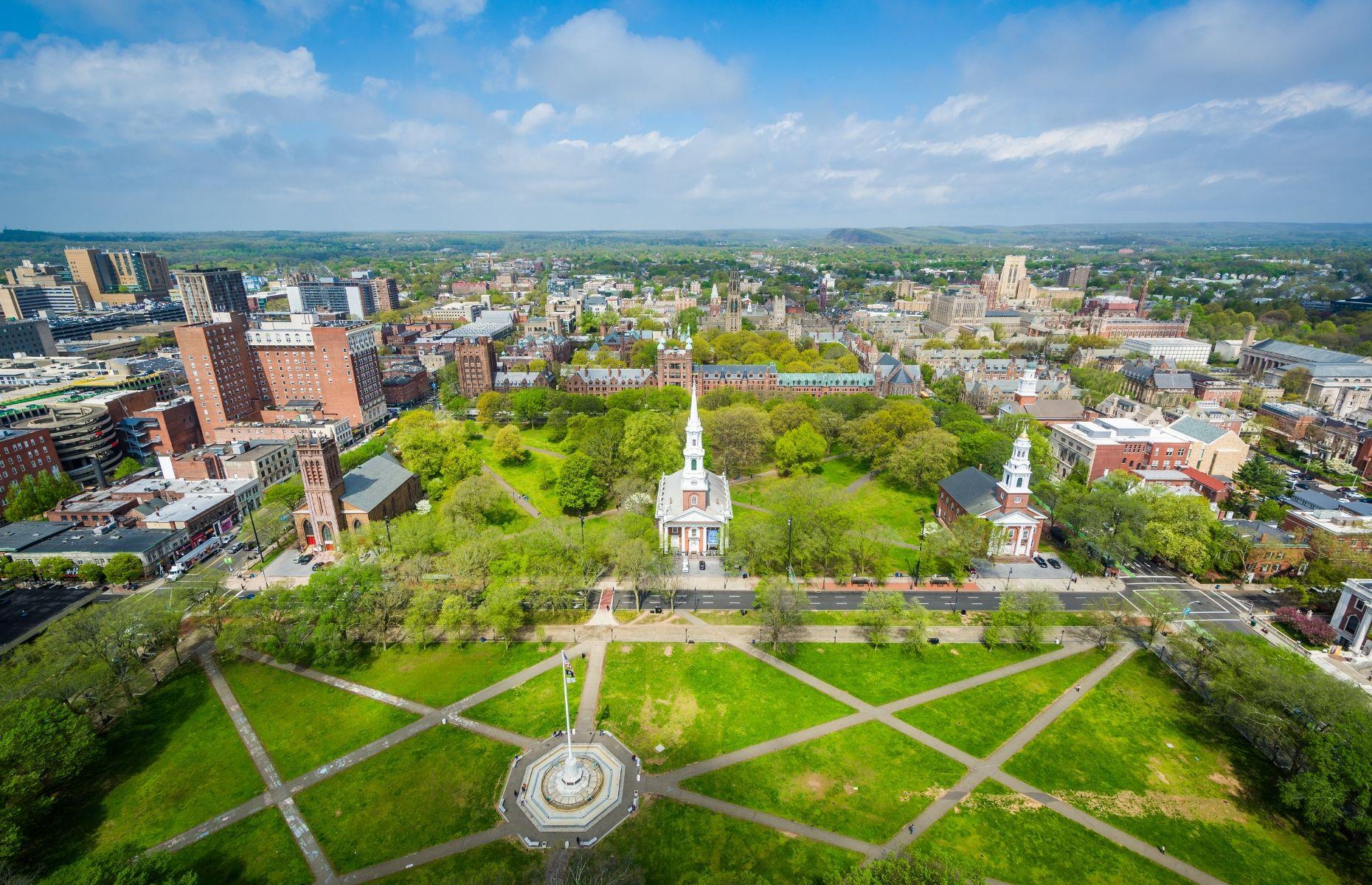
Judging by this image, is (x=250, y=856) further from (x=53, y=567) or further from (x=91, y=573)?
(x=53, y=567)

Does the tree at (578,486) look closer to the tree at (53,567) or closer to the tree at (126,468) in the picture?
the tree at (53,567)

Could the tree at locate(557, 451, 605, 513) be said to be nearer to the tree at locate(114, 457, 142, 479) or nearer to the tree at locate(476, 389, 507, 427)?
the tree at locate(476, 389, 507, 427)

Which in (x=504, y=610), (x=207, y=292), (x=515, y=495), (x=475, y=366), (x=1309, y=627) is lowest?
(x=515, y=495)

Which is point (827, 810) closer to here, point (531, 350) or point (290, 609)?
point (290, 609)

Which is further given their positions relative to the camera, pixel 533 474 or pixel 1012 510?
pixel 533 474

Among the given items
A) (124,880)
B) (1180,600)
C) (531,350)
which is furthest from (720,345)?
(124,880)

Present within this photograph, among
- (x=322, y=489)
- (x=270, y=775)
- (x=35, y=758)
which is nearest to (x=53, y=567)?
(x=322, y=489)
